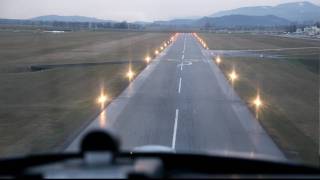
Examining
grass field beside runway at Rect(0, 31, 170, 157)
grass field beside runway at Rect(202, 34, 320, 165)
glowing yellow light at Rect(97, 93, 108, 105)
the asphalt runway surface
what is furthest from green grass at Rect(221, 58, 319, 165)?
glowing yellow light at Rect(97, 93, 108, 105)

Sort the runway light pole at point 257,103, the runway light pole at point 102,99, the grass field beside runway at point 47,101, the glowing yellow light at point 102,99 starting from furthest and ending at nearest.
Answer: the glowing yellow light at point 102,99 → the runway light pole at point 102,99 → the runway light pole at point 257,103 → the grass field beside runway at point 47,101

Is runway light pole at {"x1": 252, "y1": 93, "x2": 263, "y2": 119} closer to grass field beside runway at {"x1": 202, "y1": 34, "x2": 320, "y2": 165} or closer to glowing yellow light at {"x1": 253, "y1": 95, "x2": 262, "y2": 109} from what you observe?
glowing yellow light at {"x1": 253, "y1": 95, "x2": 262, "y2": 109}

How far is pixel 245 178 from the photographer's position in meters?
2.96

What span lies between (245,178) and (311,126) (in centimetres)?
1890

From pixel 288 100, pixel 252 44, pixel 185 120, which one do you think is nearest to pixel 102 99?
pixel 185 120

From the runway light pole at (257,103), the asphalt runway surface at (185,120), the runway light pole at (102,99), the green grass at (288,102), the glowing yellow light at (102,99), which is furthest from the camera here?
the glowing yellow light at (102,99)

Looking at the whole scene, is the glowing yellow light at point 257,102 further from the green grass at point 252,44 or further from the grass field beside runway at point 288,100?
the green grass at point 252,44

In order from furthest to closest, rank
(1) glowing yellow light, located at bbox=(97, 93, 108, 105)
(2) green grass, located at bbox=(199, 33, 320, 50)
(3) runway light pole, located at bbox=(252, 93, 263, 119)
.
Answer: (2) green grass, located at bbox=(199, 33, 320, 50), (1) glowing yellow light, located at bbox=(97, 93, 108, 105), (3) runway light pole, located at bbox=(252, 93, 263, 119)

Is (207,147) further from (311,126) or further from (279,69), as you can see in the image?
(279,69)

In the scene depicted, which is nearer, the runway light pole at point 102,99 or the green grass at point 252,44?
the runway light pole at point 102,99

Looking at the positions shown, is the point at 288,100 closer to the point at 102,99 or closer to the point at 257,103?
the point at 257,103

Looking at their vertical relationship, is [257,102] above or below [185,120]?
below

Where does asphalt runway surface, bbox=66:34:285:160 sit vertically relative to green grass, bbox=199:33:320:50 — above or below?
above

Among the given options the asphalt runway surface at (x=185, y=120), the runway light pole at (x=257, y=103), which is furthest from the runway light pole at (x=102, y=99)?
the runway light pole at (x=257, y=103)
